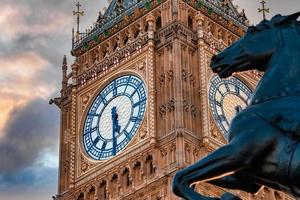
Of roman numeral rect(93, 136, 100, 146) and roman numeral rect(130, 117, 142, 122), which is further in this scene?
roman numeral rect(93, 136, 100, 146)

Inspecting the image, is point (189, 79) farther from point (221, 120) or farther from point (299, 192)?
point (299, 192)

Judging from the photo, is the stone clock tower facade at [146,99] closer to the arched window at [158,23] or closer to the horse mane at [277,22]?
the arched window at [158,23]

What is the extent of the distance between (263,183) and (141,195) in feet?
78.7

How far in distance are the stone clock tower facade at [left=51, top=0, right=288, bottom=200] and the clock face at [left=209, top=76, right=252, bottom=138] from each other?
4 centimetres

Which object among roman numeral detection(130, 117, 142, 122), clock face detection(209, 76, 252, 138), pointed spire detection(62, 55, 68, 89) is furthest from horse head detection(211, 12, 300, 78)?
pointed spire detection(62, 55, 68, 89)

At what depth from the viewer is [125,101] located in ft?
107

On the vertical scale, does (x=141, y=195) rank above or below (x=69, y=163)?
below

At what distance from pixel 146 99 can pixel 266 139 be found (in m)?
25.7

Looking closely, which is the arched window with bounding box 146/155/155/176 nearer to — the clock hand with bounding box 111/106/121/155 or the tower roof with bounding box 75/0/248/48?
the clock hand with bounding box 111/106/121/155

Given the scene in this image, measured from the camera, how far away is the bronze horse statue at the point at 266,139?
6020 mm

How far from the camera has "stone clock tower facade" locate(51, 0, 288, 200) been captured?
30422 millimetres

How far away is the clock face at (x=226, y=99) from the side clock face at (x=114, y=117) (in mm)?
2153

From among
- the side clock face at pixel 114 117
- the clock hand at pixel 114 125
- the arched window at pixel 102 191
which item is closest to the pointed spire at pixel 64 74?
the side clock face at pixel 114 117

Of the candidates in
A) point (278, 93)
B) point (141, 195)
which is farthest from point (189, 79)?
point (278, 93)
